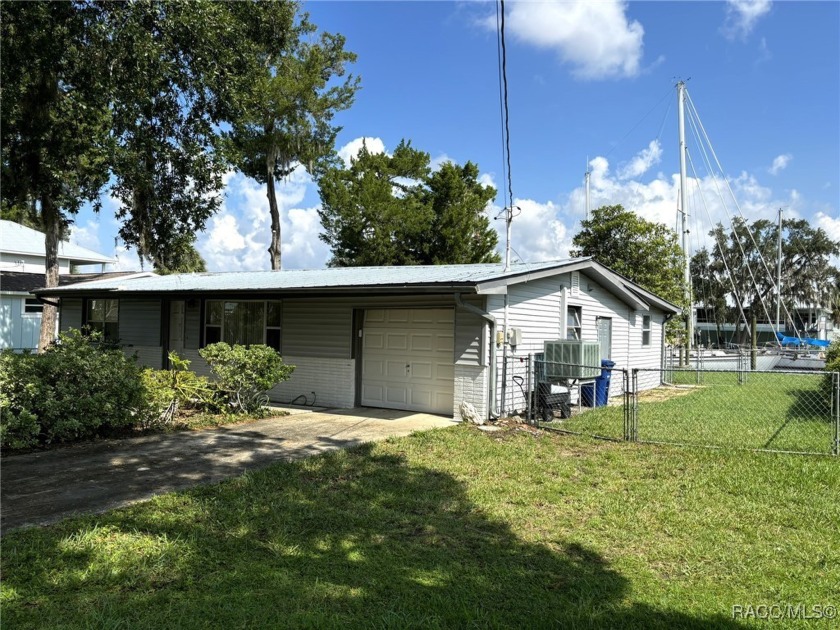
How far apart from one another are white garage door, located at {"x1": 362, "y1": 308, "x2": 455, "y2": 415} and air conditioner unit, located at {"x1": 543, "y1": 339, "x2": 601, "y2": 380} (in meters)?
1.90

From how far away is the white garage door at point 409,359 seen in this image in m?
10.6

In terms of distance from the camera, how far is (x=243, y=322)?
13.1 metres

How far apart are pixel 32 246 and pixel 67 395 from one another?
83.2 feet

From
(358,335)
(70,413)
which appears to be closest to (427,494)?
(70,413)

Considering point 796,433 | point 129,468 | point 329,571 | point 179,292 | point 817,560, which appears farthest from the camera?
point 179,292

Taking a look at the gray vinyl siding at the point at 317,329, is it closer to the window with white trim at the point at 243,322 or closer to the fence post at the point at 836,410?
the window with white trim at the point at 243,322

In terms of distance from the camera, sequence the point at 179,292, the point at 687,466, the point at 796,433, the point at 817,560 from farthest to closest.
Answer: the point at 179,292 < the point at 796,433 < the point at 687,466 < the point at 817,560

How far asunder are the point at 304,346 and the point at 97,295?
277 inches

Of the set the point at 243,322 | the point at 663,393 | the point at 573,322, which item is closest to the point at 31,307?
the point at 243,322

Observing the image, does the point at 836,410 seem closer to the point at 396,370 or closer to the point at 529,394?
the point at 529,394

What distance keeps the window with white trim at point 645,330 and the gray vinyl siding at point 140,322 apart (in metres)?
14.1

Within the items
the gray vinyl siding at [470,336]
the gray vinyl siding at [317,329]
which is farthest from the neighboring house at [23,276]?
the gray vinyl siding at [470,336]

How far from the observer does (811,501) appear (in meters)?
5.54

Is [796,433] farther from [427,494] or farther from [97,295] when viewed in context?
[97,295]
